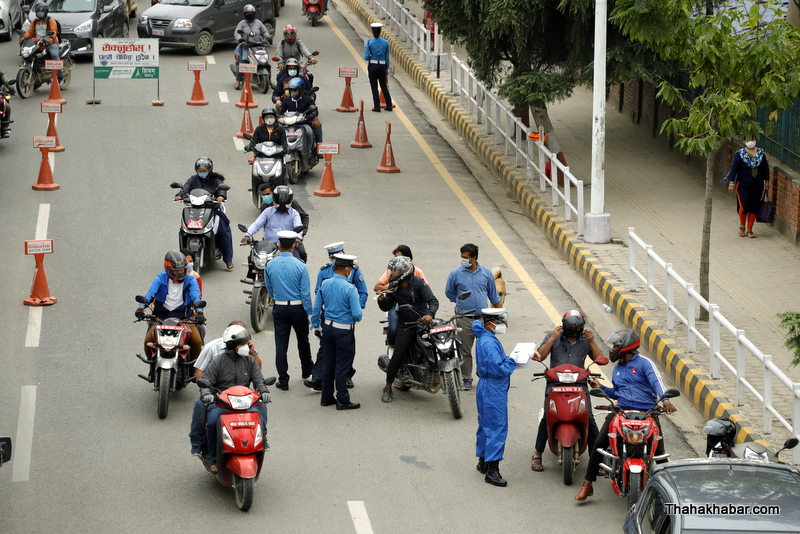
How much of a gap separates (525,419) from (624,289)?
3668mm

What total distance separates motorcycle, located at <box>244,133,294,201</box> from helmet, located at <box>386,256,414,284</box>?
21.8 feet

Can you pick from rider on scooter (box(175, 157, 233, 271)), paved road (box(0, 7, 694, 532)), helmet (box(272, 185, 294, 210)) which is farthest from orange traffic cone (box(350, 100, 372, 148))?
helmet (box(272, 185, 294, 210))

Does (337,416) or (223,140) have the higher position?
(223,140)

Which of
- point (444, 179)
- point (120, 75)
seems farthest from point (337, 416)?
point (120, 75)

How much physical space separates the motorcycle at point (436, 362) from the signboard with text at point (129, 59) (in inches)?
597

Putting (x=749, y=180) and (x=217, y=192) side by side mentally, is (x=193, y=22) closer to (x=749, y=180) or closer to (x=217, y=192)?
(x=217, y=192)

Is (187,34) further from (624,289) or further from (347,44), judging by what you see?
(624,289)

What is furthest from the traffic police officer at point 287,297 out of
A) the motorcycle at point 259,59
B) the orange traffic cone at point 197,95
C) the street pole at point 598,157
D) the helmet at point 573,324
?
the motorcycle at point 259,59

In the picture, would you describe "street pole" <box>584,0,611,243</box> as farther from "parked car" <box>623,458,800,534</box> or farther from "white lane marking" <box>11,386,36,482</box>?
"parked car" <box>623,458,800,534</box>

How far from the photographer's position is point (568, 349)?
10734 millimetres

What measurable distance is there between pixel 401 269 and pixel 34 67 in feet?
53.7

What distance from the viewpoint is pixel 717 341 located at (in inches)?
474

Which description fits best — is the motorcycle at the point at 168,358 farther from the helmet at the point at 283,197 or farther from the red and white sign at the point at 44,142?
the red and white sign at the point at 44,142

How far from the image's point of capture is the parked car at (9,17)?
3089cm
